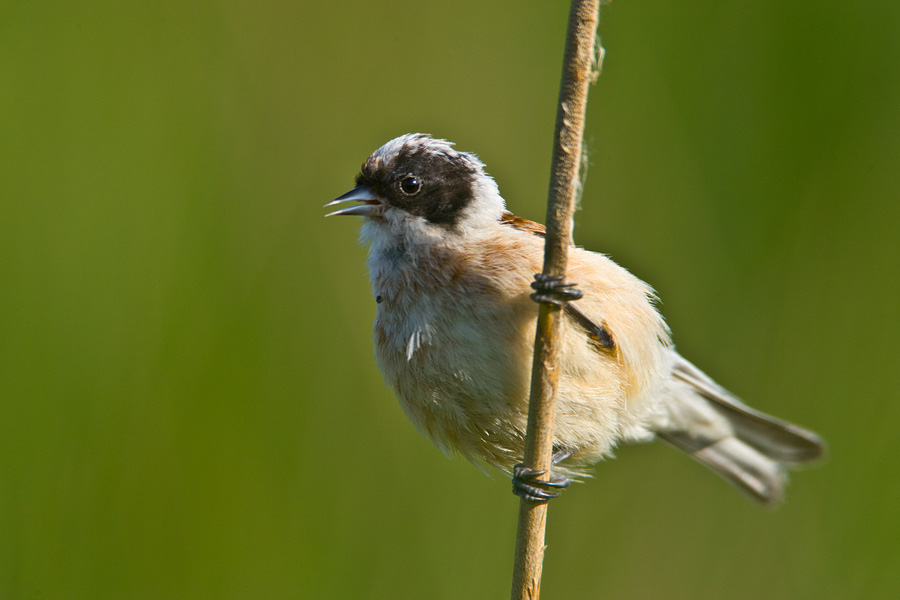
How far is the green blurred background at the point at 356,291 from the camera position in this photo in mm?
3877

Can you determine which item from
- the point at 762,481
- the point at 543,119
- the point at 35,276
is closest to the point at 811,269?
the point at 762,481

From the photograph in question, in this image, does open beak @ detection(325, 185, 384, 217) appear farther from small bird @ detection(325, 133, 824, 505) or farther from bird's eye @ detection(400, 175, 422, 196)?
bird's eye @ detection(400, 175, 422, 196)

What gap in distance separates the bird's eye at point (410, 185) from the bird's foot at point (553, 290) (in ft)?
2.63

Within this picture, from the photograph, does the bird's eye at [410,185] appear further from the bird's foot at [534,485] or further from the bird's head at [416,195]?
the bird's foot at [534,485]

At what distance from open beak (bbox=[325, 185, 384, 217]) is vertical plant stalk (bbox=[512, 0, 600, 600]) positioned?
921 millimetres

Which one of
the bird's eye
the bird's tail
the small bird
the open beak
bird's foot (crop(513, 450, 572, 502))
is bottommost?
the bird's tail

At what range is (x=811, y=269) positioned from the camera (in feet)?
13.8

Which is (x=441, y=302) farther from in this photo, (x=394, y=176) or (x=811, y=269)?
(x=811, y=269)

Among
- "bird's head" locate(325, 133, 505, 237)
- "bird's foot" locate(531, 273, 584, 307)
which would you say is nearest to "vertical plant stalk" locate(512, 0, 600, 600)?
"bird's foot" locate(531, 273, 584, 307)

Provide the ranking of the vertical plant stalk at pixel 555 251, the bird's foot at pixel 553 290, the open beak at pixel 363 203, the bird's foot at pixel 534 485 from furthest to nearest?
the open beak at pixel 363 203
the bird's foot at pixel 534 485
the bird's foot at pixel 553 290
the vertical plant stalk at pixel 555 251

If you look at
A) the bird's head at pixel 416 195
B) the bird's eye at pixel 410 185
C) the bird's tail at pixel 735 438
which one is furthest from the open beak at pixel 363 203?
the bird's tail at pixel 735 438

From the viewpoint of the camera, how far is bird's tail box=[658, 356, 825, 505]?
412 cm

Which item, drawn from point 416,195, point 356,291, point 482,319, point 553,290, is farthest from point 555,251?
point 356,291

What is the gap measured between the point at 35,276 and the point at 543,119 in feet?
9.18
